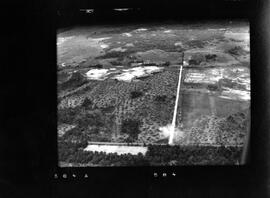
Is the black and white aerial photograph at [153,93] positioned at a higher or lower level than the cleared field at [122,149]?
higher

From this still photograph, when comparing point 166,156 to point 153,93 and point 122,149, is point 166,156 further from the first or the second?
point 153,93

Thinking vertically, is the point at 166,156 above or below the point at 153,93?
below

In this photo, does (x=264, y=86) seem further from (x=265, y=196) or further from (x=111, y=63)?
(x=111, y=63)

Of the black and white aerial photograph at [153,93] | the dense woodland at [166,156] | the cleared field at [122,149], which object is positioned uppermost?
the black and white aerial photograph at [153,93]

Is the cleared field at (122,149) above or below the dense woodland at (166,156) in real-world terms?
above

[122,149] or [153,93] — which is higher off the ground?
[153,93]

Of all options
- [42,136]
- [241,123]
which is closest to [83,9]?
[42,136]

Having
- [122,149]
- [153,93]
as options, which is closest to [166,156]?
[122,149]

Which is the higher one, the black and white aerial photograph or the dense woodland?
the black and white aerial photograph

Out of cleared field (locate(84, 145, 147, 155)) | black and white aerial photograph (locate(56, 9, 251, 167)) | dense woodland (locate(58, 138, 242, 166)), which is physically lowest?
dense woodland (locate(58, 138, 242, 166))
